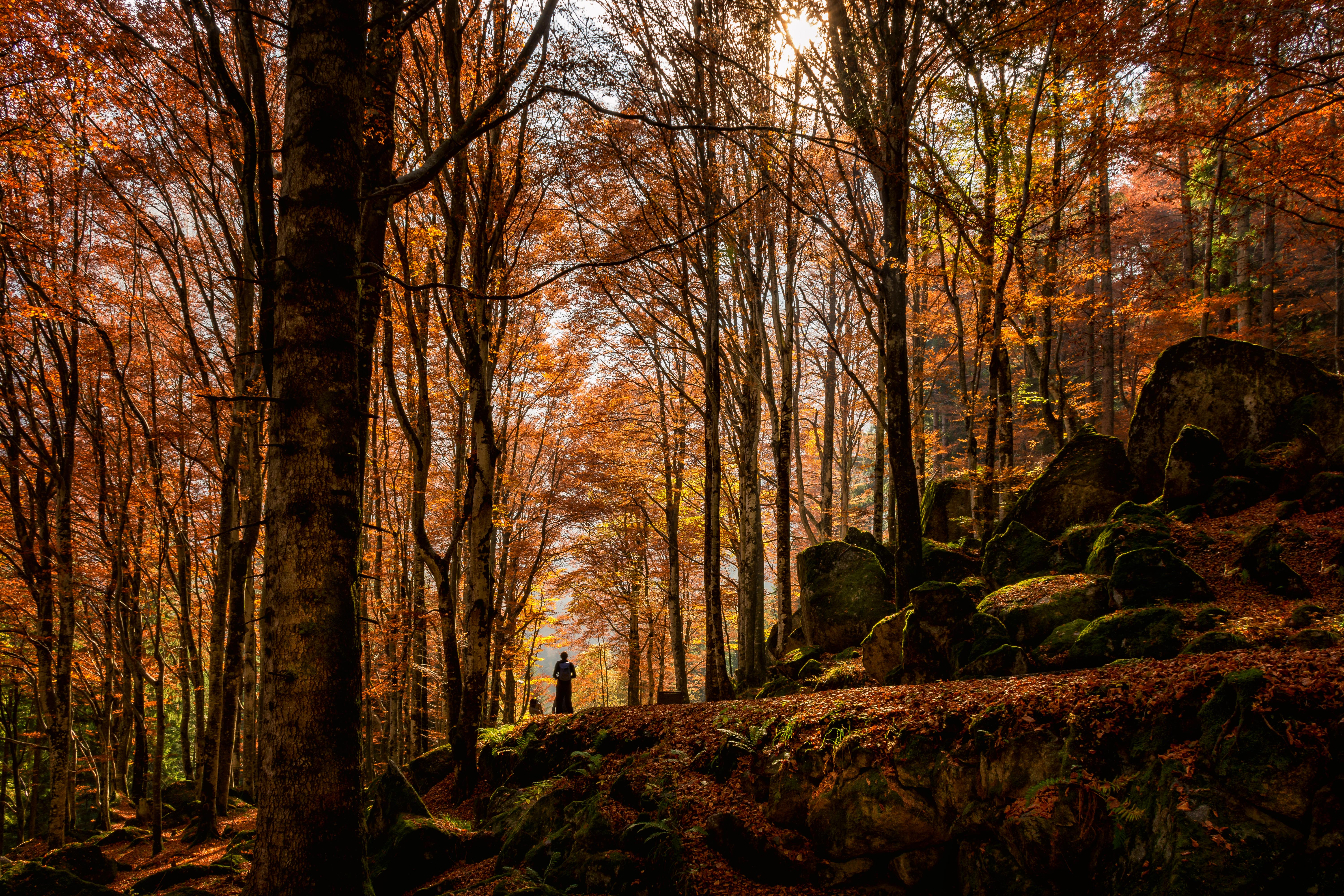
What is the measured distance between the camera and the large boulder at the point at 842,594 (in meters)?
9.63

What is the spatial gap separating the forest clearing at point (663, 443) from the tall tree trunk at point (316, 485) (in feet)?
0.07

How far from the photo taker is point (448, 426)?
16.3 m

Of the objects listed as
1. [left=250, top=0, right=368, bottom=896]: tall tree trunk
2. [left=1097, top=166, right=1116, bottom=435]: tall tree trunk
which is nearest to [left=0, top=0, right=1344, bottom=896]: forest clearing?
[left=250, top=0, right=368, bottom=896]: tall tree trunk

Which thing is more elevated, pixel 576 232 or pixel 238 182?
pixel 576 232

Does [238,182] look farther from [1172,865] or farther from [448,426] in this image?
[1172,865]

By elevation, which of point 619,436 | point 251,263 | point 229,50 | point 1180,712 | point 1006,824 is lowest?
point 1006,824

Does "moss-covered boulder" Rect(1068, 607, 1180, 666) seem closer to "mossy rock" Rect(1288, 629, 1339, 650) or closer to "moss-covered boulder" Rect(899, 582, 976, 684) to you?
"mossy rock" Rect(1288, 629, 1339, 650)

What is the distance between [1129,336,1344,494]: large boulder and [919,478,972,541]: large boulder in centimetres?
498

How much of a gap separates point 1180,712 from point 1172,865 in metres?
0.76

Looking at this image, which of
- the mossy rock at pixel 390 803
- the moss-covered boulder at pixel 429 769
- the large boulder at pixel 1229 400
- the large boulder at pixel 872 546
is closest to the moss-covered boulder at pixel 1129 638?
the large boulder at pixel 1229 400

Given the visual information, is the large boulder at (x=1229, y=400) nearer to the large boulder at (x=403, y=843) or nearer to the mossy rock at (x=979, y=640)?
the mossy rock at (x=979, y=640)

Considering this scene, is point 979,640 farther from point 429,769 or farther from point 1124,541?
point 429,769

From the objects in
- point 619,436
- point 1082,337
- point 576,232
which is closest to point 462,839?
point 576,232

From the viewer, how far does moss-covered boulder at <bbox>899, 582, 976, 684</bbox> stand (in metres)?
5.83
